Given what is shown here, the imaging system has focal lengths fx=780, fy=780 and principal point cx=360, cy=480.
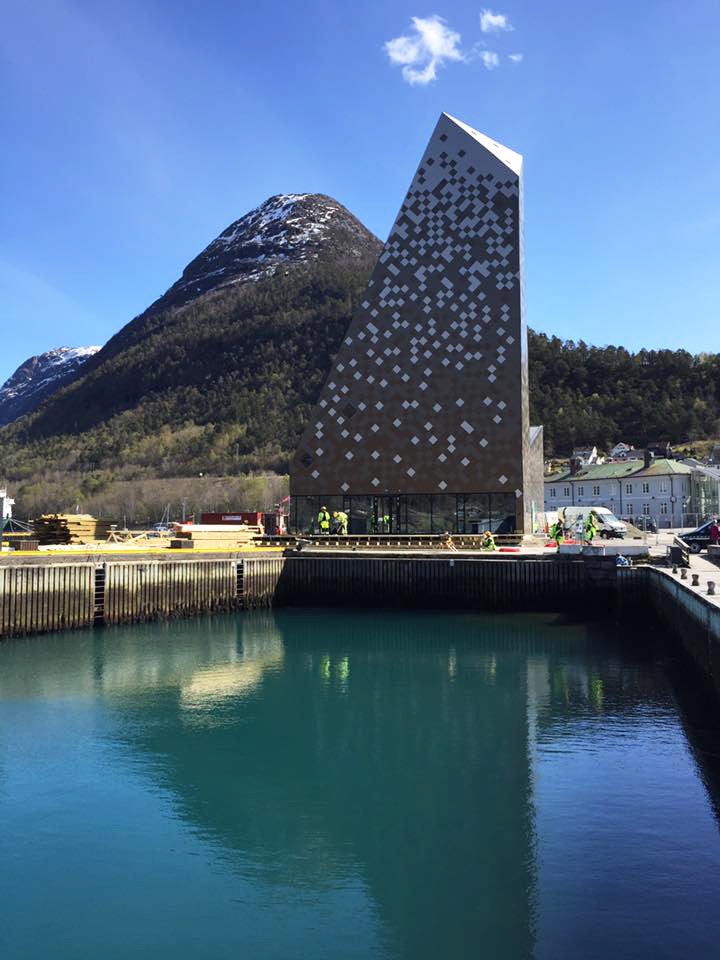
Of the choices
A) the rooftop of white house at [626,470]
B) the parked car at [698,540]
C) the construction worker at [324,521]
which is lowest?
the parked car at [698,540]

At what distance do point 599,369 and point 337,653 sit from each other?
139885 mm

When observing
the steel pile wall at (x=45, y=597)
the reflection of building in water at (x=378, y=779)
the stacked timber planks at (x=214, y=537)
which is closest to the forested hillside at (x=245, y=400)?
the stacked timber planks at (x=214, y=537)

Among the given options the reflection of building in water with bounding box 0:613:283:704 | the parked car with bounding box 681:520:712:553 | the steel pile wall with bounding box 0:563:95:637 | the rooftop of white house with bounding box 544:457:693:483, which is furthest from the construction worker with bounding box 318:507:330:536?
the rooftop of white house with bounding box 544:457:693:483

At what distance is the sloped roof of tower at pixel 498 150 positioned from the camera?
165 feet

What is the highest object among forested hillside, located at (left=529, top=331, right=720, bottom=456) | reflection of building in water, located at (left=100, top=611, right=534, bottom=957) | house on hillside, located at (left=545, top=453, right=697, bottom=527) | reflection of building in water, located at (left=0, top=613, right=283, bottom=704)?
forested hillside, located at (left=529, top=331, right=720, bottom=456)

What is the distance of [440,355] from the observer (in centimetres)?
4803

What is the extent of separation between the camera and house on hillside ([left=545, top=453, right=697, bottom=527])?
81938 millimetres

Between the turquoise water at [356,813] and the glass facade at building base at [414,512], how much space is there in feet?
72.1

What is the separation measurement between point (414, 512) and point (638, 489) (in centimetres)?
4654

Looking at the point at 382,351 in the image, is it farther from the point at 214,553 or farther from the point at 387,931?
the point at 387,931

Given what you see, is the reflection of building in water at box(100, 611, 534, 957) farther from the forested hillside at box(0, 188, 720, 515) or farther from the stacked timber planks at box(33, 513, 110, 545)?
the forested hillside at box(0, 188, 720, 515)

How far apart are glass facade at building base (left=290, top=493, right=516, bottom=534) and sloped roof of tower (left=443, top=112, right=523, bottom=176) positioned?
843 inches

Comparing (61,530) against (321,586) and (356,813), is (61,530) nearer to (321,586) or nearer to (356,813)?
(321,586)

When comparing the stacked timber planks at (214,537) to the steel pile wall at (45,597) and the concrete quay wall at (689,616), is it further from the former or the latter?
the concrete quay wall at (689,616)
